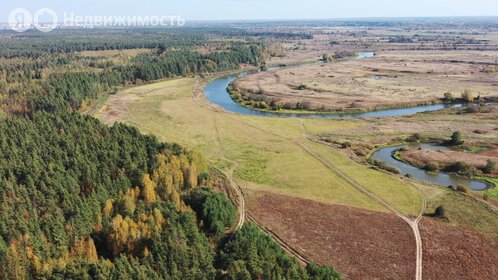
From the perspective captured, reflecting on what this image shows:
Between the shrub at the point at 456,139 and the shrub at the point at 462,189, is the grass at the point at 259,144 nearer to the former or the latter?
the shrub at the point at 462,189

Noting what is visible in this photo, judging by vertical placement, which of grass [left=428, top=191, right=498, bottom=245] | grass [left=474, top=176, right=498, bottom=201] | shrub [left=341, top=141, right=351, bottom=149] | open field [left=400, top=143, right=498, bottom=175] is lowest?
grass [left=428, top=191, right=498, bottom=245]

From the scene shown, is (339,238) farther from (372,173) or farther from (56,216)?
(56,216)

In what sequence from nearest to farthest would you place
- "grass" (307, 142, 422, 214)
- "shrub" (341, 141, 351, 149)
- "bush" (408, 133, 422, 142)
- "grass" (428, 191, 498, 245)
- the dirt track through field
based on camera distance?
the dirt track through field, "grass" (428, 191, 498, 245), "grass" (307, 142, 422, 214), "shrub" (341, 141, 351, 149), "bush" (408, 133, 422, 142)

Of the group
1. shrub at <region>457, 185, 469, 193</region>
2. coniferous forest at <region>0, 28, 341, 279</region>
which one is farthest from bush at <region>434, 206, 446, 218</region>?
coniferous forest at <region>0, 28, 341, 279</region>

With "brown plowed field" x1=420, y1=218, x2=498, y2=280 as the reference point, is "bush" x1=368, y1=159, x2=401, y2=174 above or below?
above

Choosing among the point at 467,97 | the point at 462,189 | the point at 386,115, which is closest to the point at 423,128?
the point at 386,115

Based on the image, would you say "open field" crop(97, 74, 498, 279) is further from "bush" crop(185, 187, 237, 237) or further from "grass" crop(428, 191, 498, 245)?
"bush" crop(185, 187, 237, 237)
